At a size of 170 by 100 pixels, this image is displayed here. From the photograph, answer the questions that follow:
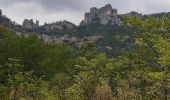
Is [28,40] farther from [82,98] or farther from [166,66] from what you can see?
[166,66]

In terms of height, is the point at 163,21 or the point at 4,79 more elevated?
the point at 163,21

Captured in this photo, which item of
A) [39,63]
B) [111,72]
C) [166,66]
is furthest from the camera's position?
[39,63]

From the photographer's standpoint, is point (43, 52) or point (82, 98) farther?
point (43, 52)

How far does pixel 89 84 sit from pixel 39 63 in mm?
33102

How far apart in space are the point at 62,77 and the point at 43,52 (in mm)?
29541

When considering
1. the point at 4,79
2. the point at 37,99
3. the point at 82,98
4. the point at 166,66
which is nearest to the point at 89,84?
the point at 82,98

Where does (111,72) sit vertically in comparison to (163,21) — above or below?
below

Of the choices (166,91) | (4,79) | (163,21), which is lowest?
(4,79)

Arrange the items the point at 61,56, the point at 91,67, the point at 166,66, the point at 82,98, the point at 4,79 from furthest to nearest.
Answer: the point at 61,56, the point at 4,79, the point at 91,67, the point at 82,98, the point at 166,66

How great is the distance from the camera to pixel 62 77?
39.0 metres

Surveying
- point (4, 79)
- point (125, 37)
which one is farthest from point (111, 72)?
point (4, 79)

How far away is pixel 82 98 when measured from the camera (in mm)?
31484

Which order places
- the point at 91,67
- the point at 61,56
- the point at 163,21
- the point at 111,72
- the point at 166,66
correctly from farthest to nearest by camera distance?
the point at 61,56 → the point at 111,72 → the point at 91,67 → the point at 163,21 → the point at 166,66

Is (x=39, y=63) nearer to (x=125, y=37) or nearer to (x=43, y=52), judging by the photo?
(x=43, y=52)
